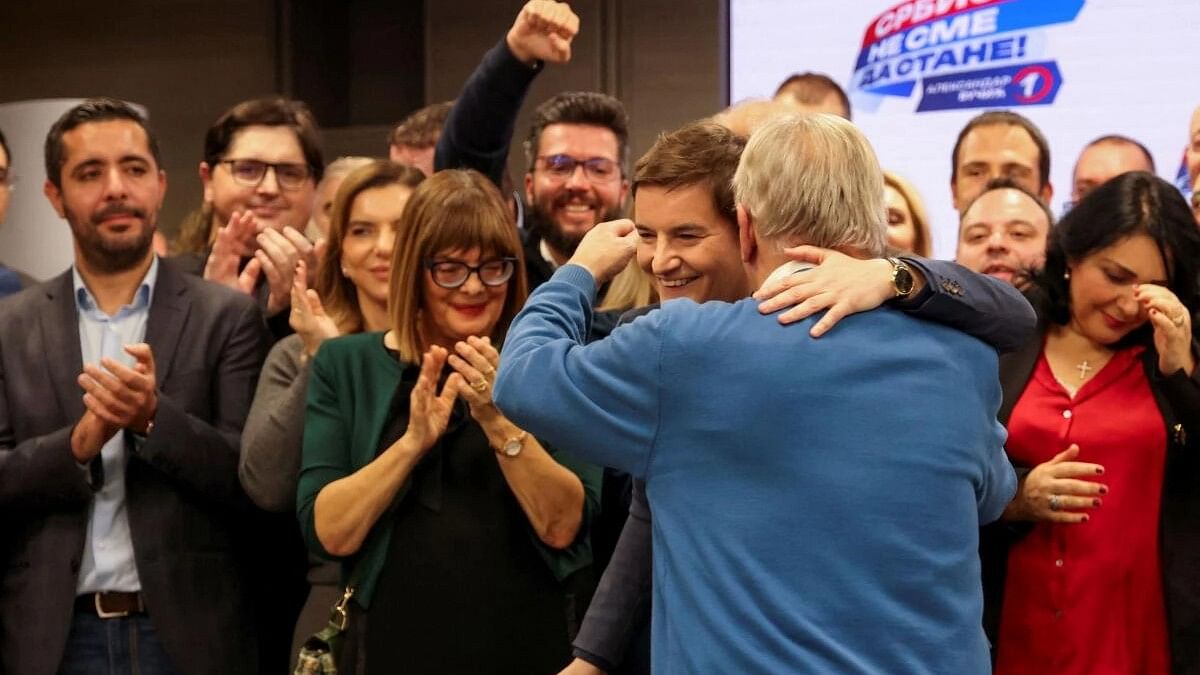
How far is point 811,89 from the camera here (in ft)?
13.0

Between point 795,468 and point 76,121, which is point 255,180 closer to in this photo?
point 76,121

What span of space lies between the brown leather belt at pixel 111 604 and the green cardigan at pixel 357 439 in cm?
46

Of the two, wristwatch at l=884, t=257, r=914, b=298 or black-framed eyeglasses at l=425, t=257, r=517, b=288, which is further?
black-framed eyeglasses at l=425, t=257, r=517, b=288

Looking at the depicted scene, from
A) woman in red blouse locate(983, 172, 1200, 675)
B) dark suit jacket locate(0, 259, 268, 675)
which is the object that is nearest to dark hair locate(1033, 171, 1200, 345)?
woman in red blouse locate(983, 172, 1200, 675)

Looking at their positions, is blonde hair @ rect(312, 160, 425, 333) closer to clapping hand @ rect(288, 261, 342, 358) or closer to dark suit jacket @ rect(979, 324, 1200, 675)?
clapping hand @ rect(288, 261, 342, 358)

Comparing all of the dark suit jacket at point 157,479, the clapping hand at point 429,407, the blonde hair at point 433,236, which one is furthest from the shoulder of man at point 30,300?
the clapping hand at point 429,407

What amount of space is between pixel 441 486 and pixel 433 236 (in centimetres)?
41

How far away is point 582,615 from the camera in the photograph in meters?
2.48

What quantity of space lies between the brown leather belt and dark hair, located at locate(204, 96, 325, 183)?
122 centimetres

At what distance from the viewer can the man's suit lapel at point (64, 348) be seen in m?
2.83

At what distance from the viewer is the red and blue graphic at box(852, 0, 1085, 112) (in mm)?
4508

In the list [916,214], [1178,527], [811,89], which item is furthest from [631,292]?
[811,89]

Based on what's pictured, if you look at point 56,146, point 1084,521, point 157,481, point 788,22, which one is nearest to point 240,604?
point 157,481

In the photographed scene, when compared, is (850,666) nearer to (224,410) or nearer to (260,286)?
(224,410)
